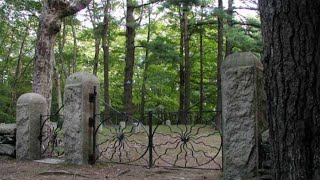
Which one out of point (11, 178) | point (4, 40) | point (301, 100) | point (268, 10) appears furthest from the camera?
point (4, 40)

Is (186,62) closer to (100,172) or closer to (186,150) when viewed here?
(186,150)

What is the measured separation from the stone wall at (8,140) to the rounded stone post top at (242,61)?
4689 millimetres

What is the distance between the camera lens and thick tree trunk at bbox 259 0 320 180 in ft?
5.81

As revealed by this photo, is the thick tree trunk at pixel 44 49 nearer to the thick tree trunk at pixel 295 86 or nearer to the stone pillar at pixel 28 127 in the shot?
the stone pillar at pixel 28 127

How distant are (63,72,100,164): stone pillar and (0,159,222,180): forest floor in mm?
239

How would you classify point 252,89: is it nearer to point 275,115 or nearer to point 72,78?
point 275,115

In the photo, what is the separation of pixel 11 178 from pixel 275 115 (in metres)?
4.48

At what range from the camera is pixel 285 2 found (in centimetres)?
182

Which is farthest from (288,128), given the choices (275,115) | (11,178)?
(11,178)

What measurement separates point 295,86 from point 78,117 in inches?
187

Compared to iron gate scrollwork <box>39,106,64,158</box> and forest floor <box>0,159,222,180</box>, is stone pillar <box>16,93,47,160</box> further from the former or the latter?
forest floor <box>0,159,222,180</box>

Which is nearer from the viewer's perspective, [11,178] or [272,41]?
[272,41]

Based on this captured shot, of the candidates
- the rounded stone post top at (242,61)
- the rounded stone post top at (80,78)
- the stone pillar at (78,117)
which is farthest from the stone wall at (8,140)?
the rounded stone post top at (242,61)

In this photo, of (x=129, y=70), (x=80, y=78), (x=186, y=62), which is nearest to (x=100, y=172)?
(x=80, y=78)
